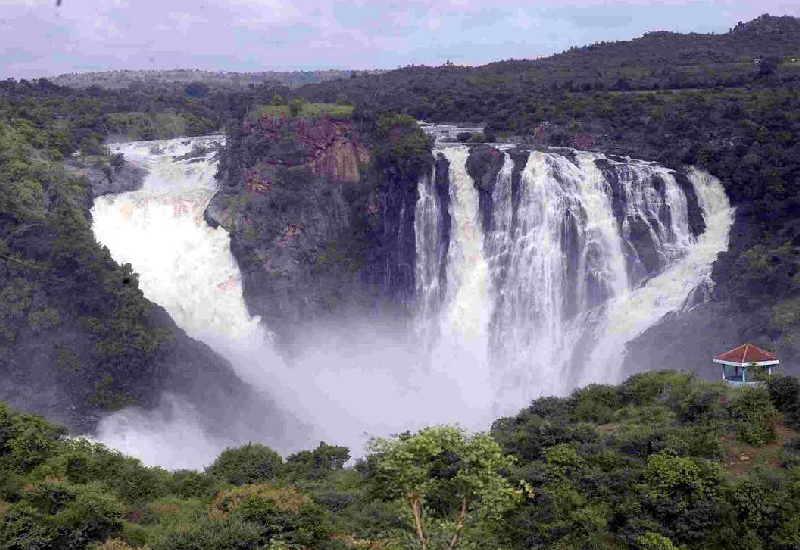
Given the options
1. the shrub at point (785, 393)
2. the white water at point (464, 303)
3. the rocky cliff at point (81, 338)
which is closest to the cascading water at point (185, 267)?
the rocky cliff at point (81, 338)

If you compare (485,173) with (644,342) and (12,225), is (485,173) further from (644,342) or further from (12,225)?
(12,225)

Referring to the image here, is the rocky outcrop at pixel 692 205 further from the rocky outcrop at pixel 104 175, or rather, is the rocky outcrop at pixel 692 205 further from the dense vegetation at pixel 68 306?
the rocky outcrop at pixel 104 175

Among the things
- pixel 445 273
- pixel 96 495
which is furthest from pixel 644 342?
pixel 96 495

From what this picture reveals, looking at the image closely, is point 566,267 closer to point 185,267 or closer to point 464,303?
point 464,303

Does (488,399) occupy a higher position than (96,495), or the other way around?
(96,495)

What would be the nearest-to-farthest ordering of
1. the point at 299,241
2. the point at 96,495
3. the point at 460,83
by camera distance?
the point at 96,495
the point at 299,241
the point at 460,83

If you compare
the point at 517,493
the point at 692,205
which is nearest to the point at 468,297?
the point at 692,205
